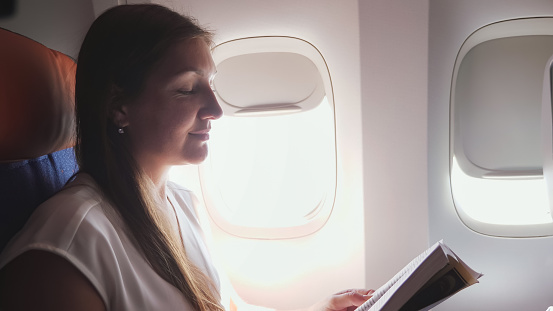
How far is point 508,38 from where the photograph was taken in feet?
5.06

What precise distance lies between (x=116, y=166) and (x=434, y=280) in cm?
71

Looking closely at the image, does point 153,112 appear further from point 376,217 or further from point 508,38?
point 508,38

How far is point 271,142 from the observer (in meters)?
1.81

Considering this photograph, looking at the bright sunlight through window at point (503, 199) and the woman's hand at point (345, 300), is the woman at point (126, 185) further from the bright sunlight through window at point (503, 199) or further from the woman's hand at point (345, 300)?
the bright sunlight through window at point (503, 199)

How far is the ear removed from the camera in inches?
39.6

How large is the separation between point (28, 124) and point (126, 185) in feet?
0.80

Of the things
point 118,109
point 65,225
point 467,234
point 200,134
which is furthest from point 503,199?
point 65,225

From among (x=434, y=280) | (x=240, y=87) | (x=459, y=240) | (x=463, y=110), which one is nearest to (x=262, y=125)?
(x=240, y=87)

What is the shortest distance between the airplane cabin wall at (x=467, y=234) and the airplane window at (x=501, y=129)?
33 mm

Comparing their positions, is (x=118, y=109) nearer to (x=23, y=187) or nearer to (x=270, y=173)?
(x=23, y=187)

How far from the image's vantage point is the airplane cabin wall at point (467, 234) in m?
1.49

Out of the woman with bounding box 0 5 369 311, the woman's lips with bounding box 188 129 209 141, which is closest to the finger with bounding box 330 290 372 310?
the woman with bounding box 0 5 369 311

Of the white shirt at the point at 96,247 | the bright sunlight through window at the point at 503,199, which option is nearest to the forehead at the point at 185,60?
the white shirt at the point at 96,247

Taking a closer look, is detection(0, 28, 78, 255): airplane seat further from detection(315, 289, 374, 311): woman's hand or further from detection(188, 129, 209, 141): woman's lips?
detection(315, 289, 374, 311): woman's hand
